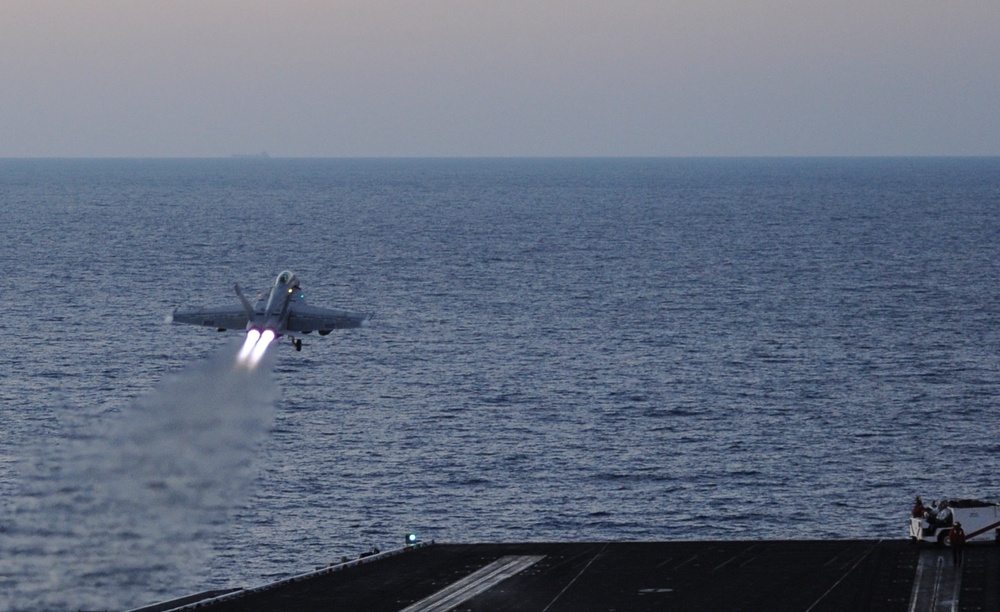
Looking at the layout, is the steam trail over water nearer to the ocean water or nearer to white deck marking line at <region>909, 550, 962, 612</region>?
the ocean water

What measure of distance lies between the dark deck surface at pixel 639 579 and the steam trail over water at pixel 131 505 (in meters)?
17.6

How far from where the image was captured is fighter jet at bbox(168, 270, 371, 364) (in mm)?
102000

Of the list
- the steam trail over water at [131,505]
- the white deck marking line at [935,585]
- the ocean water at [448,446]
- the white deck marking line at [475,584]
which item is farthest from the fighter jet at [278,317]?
the white deck marking line at [935,585]

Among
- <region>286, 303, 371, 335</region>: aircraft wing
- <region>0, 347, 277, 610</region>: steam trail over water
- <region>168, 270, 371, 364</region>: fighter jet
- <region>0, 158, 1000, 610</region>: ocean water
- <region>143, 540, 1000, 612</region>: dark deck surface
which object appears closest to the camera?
<region>143, 540, 1000, 612</region>: dark deck surface

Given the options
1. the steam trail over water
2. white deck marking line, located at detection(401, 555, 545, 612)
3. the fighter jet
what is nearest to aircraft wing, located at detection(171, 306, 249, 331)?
the fighter jet

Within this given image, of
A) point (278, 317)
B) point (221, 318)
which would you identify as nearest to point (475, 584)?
point (278, 317)

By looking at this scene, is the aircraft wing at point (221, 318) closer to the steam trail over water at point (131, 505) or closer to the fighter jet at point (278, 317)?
the fighter jet at point (278, 317)

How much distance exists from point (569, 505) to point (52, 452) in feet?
151

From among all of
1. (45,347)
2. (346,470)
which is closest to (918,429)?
(346,470)

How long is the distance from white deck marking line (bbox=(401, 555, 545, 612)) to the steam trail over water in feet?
80.3

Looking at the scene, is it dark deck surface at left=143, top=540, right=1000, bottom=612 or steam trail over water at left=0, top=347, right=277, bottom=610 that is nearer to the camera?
dark deck surface at left=143, top=540, right=1000, bottom=612

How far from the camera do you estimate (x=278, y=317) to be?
10231 centimetres

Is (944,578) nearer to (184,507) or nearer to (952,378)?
(184,507)

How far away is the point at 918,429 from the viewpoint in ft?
457
